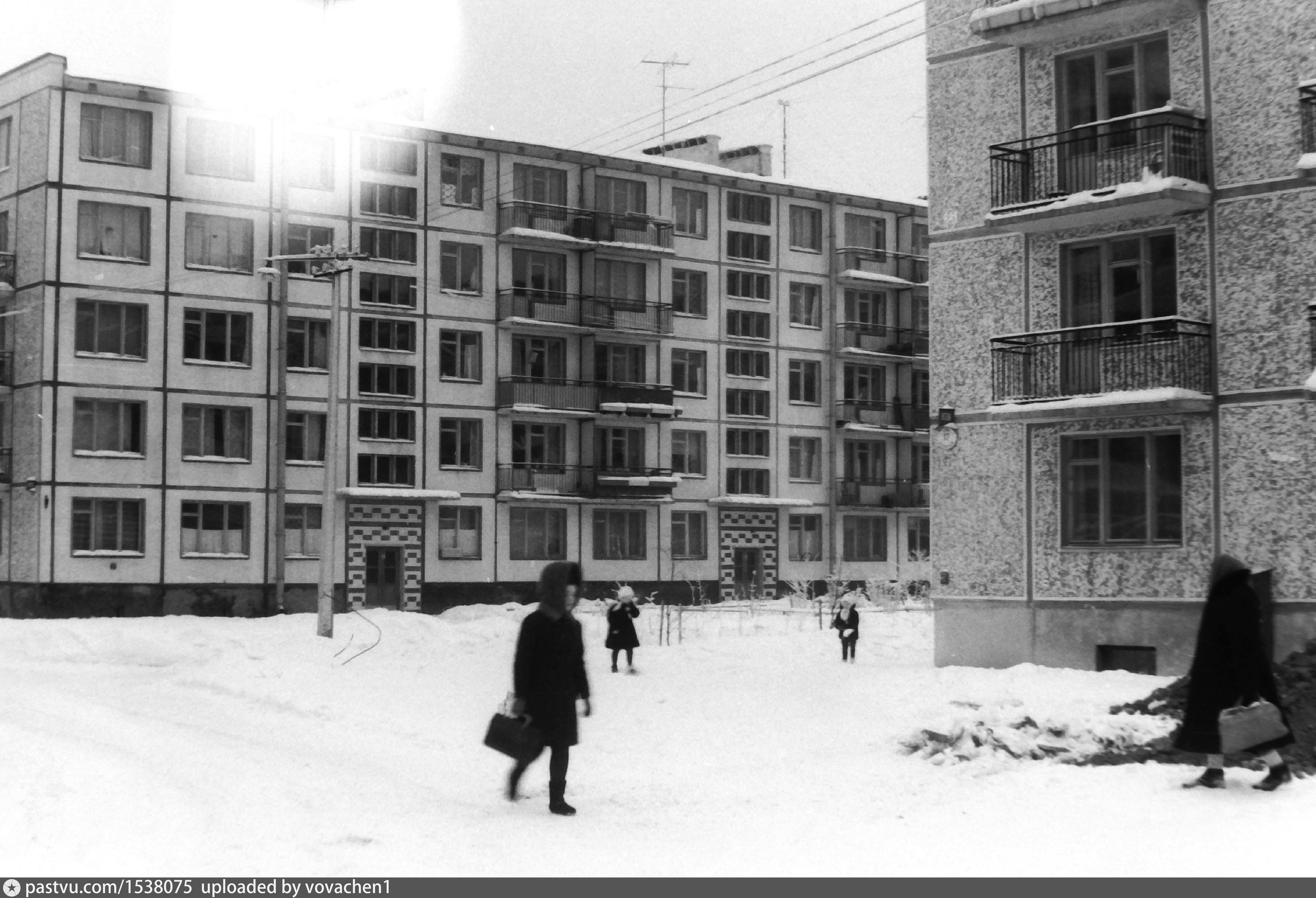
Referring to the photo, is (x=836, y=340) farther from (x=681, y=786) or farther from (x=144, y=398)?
(x=681, y=786)

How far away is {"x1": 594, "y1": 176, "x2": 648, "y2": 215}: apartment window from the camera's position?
174 feet

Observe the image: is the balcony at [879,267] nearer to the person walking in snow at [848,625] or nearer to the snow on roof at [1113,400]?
the person walking in snow at [848,625]

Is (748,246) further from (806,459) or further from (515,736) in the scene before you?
(515,736)

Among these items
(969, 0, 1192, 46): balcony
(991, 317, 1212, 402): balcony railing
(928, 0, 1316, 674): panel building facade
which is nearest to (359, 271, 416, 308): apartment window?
(928, 0, 1316, 674): panel building facade

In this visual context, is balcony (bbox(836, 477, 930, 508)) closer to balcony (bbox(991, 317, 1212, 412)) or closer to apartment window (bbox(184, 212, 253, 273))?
apartment window (bbox(184, 212, 253, 273))

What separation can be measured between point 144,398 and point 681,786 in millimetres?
33426

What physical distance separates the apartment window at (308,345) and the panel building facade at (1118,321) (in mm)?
26311

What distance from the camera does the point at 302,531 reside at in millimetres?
46219

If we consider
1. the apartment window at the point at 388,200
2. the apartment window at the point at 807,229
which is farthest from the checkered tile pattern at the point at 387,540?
the apartment window at the point at 807,229

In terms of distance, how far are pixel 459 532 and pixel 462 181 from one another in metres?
10.8

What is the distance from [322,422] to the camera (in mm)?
47312

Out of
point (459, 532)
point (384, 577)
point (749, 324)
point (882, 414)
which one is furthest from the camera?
point (882, 414)

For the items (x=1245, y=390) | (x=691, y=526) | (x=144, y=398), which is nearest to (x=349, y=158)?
(x=144, y=398)

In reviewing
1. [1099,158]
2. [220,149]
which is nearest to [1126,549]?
[1099,158]
